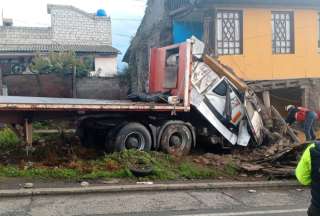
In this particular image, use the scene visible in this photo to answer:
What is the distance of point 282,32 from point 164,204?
1361cm

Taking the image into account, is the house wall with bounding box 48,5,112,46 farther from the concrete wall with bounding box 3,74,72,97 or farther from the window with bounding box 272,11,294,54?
the concrete wall with bounding box 3,74,72,97

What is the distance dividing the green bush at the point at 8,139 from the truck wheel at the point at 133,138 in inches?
91.8

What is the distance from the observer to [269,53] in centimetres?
1786

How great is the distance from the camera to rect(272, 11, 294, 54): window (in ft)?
59.4

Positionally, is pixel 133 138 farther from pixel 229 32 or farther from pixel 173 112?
pixel 229 32

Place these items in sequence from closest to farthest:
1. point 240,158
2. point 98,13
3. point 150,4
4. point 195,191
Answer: point 195,191, point 240,158, point 150,4, point 98,13

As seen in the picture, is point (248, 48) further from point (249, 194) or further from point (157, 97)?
point (249, 194)

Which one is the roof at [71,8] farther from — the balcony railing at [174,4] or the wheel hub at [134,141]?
the wheel hub at [134,141]

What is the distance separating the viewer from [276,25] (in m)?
18.2

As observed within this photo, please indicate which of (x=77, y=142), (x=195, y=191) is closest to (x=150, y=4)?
(x=77, y=142)

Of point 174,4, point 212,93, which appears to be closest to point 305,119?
point 212,93

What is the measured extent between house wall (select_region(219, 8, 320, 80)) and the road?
10482 millimetres

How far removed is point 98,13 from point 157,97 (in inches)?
932

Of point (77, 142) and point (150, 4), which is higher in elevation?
point (150, 4)
